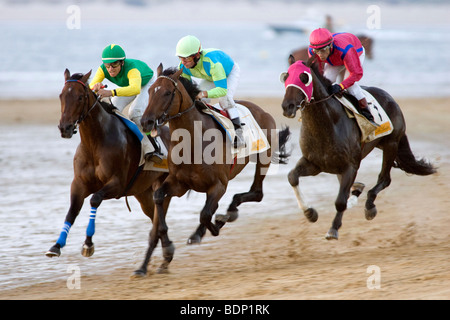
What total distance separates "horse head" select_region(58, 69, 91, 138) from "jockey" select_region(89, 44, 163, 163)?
1.00 ft

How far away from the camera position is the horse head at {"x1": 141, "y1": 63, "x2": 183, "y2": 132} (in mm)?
6057

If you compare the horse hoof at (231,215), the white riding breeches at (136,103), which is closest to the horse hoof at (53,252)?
the white riding breeches at (136,103)

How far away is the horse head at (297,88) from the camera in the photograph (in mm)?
6527

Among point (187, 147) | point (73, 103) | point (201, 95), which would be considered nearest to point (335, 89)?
point (201, 95)

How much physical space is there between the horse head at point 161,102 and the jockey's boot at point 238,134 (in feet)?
3.12

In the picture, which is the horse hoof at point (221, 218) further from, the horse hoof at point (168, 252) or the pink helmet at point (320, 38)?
the pink helmet at point (320, 38)

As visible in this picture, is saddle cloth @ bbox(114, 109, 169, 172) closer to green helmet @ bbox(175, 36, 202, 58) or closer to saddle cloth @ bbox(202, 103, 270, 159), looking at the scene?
saddle cloth @ bbox(202, 103, 270, 159)

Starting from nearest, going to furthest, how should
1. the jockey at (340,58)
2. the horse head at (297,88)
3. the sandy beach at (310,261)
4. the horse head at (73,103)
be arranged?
1. the sandy beach at (310,261)
2. the horse head at (73,103)
3. the horse head at (297,88)
4. the jockey at (340,58)

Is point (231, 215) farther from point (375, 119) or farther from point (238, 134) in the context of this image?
point (375, 119)

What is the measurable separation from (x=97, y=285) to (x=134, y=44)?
194 ft

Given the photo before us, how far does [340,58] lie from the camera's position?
7422 mm

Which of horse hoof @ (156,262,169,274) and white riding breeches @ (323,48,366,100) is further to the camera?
white riding breeches @ (323,48,366,100)

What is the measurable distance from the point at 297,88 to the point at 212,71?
2.85 feet

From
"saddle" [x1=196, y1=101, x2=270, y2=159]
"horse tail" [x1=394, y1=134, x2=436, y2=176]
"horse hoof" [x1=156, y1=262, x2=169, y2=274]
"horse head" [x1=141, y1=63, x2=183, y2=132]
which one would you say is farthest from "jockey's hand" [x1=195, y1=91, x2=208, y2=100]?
"horse tail" [x1=394, y1=134, x2=436, y2=176]
